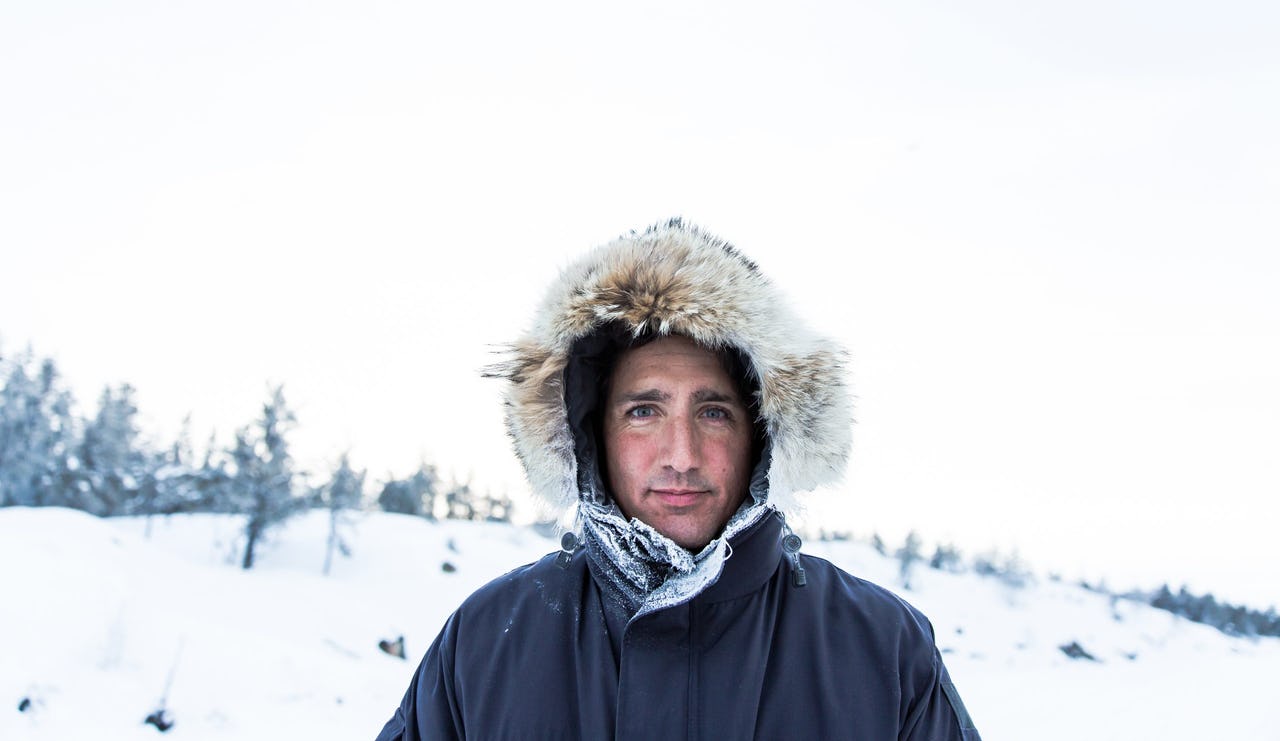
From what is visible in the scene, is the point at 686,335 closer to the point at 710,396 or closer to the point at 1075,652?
the point at 710,396

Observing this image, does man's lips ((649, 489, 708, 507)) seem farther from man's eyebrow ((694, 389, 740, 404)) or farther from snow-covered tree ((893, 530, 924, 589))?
snow-covered tree ((893, 530, 924, 589))

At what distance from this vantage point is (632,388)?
2500 mm

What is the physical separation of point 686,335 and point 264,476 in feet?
112

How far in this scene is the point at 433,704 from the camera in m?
2.36

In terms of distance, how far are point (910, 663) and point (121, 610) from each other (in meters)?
14.8

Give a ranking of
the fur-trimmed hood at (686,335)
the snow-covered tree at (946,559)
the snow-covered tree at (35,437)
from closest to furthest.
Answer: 1. the fur-trimmed hood at (686,335)
2. the snow-covered tree at (35,437)
3. the snow-covered tree at (946,559)

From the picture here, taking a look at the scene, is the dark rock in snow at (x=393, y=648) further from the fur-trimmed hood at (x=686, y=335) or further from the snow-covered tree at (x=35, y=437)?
the snow-covered tree at (x=35, y=437)

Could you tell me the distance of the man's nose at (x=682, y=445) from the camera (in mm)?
2289

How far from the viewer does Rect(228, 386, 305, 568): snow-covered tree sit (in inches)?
1275

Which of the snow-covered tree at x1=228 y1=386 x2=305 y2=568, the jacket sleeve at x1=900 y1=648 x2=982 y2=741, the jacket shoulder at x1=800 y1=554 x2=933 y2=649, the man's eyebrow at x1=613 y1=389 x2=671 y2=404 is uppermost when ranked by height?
the man's eyebrow at x1=613 y1=389 x2=671 y2=404

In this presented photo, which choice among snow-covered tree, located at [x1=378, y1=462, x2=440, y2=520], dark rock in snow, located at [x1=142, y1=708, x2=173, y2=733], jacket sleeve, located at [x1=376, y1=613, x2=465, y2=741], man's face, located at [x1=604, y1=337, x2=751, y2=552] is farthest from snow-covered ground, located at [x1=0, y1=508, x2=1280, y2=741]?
snow-covered tree, located at [x1=378, y1=462, x2=440, y2=520]

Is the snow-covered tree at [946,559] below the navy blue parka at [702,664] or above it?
below

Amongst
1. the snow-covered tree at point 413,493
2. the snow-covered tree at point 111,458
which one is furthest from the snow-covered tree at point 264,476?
the snow-covered tree at point 413,493

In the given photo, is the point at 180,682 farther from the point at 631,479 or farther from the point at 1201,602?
the point at 1201,602
